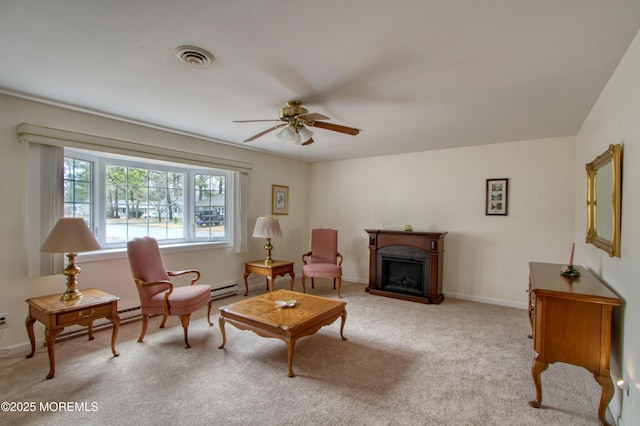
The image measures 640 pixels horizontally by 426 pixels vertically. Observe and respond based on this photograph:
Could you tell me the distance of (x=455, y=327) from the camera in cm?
357

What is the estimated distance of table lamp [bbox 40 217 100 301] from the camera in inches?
103

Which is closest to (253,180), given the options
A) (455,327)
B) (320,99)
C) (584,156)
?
(320,99)

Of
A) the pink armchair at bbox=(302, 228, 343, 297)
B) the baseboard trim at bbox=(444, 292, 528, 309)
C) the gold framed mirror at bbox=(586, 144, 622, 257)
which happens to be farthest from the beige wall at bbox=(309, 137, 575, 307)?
the gold framed mirror at bbox=(586, 144, 622, 257)

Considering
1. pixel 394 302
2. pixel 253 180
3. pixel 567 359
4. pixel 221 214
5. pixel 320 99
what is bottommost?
pixel 394 302

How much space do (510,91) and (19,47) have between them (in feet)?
11.6

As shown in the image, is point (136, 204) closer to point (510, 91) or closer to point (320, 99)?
point (320, 99)

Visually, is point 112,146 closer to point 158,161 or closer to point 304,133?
point 158,161

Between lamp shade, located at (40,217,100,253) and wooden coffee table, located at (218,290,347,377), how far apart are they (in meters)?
1.30

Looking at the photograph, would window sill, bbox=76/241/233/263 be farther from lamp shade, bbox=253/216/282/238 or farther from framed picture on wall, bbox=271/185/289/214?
framed picture on wall, bbox=271/185/289/214

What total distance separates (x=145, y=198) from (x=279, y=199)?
2.18m

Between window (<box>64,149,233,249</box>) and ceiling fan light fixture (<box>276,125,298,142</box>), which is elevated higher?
ceiling fan light fixture (<box>276,125,298,142</box>)

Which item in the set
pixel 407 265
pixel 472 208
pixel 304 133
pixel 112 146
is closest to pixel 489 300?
pixel 407 265

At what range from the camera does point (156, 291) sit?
3.21m

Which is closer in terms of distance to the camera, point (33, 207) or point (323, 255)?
point (33, 207)
